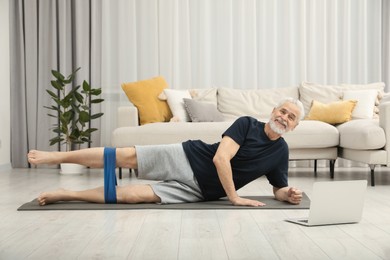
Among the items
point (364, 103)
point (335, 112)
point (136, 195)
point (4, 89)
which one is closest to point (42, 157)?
point (136, 195)

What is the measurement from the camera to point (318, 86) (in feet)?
20.9

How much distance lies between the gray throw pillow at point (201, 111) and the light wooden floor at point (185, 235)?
2205 mm

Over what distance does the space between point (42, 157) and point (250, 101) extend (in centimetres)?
311

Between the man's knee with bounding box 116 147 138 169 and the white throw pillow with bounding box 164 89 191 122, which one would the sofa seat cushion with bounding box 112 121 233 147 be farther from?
the man's knee with bounding box 116 147 138 169

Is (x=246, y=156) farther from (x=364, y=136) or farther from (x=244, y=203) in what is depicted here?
(x=364, y=136)

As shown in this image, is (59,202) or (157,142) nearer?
(59,202)

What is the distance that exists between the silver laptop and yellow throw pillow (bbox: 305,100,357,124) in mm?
2854

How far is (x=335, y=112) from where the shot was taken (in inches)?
231

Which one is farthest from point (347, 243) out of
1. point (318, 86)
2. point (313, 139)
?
point (318, 86)

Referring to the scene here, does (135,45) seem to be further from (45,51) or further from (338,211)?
(338,211)

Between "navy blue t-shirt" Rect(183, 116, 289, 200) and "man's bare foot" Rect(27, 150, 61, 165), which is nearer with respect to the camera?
"man's bare foot" Rect(27, 150, 61, 165)

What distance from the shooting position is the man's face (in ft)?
11.6

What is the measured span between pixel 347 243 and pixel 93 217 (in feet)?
4.19

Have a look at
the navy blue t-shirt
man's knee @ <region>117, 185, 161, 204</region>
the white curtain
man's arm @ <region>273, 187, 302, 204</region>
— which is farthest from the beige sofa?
man's knee @ <region>117, 185, 161, 204</region>
